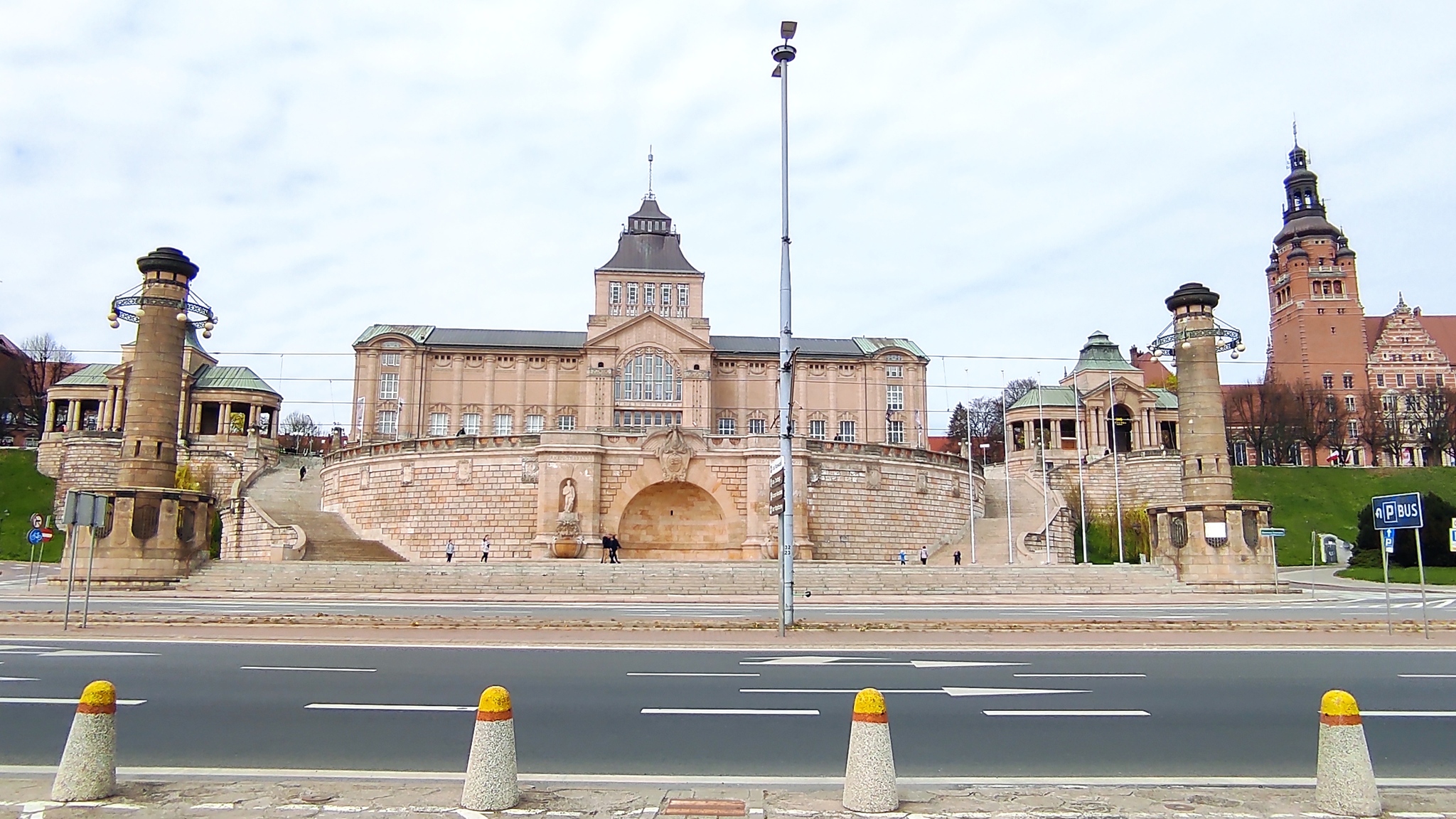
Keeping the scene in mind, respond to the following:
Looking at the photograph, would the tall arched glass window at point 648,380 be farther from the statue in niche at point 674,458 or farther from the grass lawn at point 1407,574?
the grass lawn at point 1407,574

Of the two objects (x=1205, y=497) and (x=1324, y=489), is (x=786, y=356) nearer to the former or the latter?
(x=1205, y=497)

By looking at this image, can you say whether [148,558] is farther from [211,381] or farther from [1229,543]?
[211,381]

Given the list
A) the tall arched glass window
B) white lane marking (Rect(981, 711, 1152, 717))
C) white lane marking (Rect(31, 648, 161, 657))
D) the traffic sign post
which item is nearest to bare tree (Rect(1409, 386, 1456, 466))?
the tall arched glass window

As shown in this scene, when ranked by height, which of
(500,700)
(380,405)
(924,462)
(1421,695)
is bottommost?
(1421,695)

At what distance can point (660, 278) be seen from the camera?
3386 inches

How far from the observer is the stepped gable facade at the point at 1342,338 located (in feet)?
341

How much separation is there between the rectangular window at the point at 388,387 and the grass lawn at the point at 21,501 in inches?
946

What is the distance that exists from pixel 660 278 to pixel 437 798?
80981 millimetres

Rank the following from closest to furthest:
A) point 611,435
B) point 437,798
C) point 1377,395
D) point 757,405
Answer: point 437,798 < point 611,435 < point 757,405 < point 1377,395

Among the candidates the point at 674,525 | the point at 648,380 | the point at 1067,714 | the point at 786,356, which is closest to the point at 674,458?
the point at 674,525

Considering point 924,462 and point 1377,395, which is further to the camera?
point 1377,395

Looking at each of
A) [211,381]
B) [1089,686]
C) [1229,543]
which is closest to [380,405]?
[211,381]

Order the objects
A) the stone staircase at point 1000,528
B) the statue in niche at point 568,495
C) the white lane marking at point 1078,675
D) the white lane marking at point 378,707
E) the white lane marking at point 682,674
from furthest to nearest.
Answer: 1. the stone staircase at point 1000,528
2. the statue in niche at point 568,495
3. the white lane marking at point 1078,675
4. the white lane marking at point 682,674
5. the white lane marking at point 378,707

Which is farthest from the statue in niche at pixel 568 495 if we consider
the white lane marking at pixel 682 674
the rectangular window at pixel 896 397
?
the rectangular window at pixel 896 397
